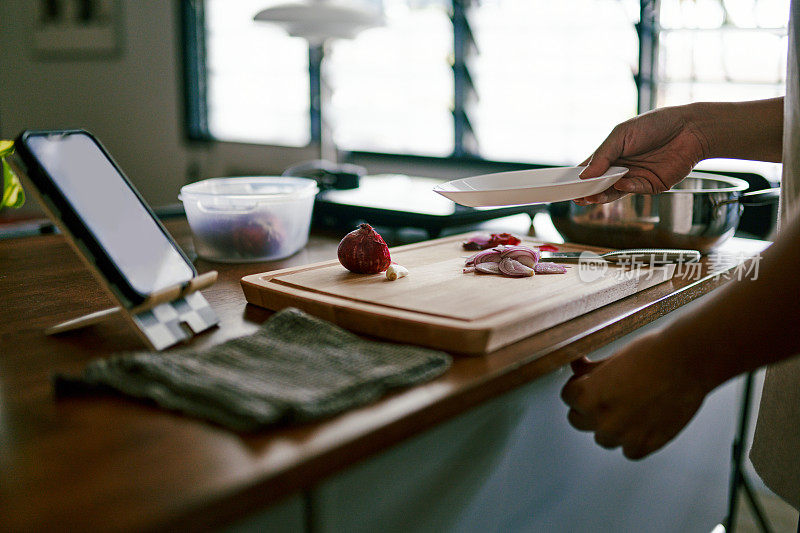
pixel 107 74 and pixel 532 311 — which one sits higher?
pixel 107 74

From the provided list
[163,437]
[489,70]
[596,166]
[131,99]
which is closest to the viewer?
[163,437]

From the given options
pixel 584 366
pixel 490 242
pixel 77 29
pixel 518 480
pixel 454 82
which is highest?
pixel 77 29

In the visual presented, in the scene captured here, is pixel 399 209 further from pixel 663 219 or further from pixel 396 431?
pixel 396 431

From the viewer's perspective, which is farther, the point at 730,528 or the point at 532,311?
the point at 730,528

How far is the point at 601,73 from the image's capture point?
2627 mm

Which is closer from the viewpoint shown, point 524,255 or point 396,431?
point 396,431

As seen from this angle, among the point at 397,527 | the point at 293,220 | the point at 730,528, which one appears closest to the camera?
the point at 397,527

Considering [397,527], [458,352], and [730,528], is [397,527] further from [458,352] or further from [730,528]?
[730,528]

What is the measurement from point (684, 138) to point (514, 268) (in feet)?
1.27

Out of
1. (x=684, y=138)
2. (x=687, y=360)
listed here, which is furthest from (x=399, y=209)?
(x=687, y=360)

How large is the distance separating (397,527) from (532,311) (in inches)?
9.9

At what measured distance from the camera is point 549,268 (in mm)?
891

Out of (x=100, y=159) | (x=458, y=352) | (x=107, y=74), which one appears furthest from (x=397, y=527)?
(x=107, y=74)

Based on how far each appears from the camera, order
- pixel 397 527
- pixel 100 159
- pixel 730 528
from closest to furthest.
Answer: pixel 397 527, pixel 100 159, pixel 730 528
